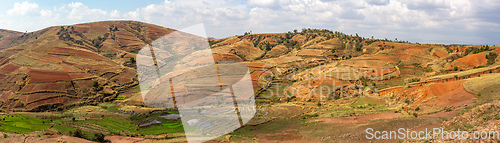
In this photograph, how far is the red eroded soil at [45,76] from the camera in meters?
40.6

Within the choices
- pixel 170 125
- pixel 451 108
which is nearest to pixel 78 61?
pixel 170 125

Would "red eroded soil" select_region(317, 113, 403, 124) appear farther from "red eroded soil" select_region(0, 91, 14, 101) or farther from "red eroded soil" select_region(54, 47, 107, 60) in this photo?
"red eroded soil" select_region(54, 47, 107, 60)

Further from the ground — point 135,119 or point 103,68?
point 103,68

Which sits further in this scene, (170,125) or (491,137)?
(170,125)

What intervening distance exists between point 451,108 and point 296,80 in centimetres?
3092

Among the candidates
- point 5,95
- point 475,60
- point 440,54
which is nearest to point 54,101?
point 5,95

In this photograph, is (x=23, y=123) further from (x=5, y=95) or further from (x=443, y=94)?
(x=443, y=94)

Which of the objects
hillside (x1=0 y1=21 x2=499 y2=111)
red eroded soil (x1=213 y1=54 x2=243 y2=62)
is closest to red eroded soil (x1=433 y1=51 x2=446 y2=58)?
hillside (x1=0 y1=21 x2=499 y2=111)

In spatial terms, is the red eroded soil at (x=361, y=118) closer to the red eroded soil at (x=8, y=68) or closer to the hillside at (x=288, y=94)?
the hillside at (x=288, y=94)

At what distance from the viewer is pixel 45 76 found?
41906mm

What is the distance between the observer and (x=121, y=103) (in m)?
41.2

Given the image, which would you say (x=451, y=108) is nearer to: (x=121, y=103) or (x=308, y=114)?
(x=308, y=114)

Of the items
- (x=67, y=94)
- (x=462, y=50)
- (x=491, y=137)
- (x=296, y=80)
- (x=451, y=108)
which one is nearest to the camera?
(x=491, y=137)

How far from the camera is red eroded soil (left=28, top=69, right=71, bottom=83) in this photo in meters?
40.6
